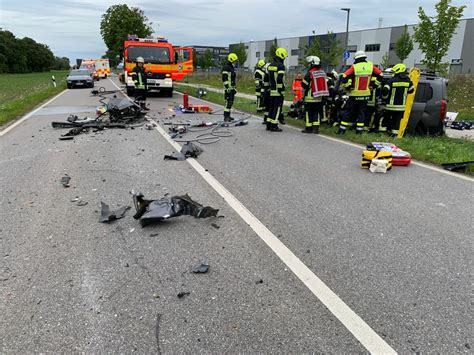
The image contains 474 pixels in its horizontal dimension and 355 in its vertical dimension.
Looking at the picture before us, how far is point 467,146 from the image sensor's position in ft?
26.9

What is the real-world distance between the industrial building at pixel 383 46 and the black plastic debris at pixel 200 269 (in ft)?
99.1

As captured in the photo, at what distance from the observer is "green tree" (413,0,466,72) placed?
57.9 feet

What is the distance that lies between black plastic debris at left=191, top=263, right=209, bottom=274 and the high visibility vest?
731cm

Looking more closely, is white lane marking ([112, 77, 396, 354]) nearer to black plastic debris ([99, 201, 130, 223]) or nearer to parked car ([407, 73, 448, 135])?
black plastic debris ([99, 201, 130, 223])

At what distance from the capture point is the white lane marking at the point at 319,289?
238cm

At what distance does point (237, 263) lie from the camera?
10.9 feet

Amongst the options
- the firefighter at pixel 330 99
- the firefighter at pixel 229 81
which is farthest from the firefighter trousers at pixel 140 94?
the firefighter at pixel 330 99

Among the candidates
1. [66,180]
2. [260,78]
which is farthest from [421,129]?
[66,180]

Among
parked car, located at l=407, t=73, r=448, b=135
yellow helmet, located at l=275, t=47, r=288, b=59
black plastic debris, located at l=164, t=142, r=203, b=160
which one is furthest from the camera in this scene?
yellow helmet, located at l=275, t=47, r=288, b=59

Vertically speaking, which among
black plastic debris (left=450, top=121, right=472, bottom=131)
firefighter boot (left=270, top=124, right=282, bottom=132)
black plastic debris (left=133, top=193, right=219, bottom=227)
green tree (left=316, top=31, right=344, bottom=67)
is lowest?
black plastic debris (left=450, top=121, right=472, bottom=131)

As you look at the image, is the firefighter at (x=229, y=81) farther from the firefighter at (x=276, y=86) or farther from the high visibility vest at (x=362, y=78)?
the high visibility vest at (x=362, y=78)

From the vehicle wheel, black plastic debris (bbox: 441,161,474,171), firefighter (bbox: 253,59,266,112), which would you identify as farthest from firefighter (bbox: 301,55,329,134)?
black plastic debris (bbox: 441,161,474,171)

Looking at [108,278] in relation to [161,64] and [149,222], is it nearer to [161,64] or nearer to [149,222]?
[149,222]

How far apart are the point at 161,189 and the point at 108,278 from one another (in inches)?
89.7
